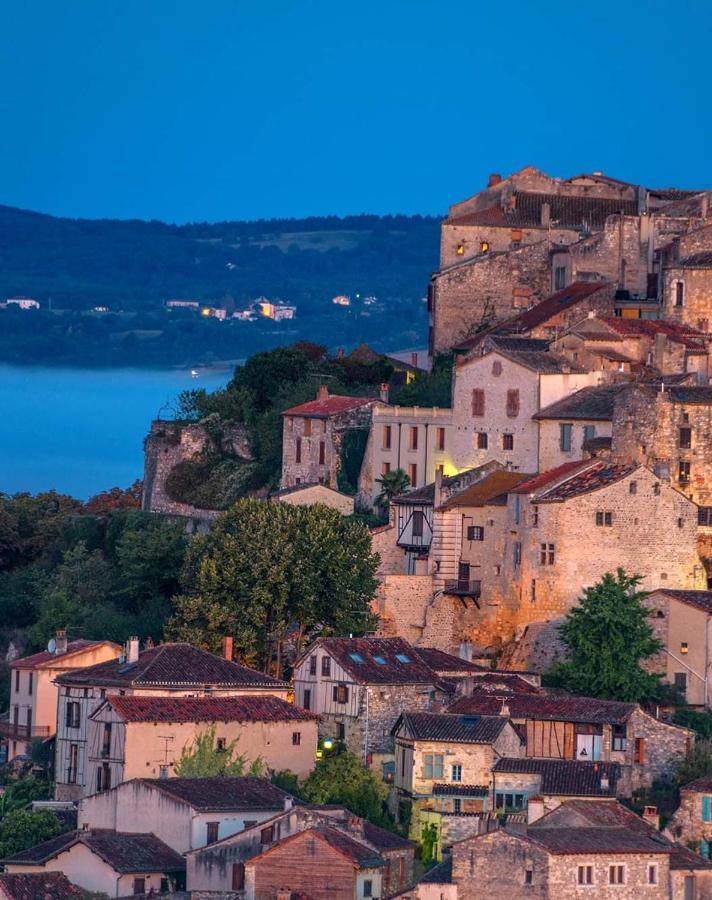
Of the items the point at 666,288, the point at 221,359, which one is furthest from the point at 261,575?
the point at 221,359

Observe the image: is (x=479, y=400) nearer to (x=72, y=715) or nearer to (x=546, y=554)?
(x=546, y=554)

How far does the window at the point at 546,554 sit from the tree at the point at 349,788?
809 centimetres

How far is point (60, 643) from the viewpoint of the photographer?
240 feet

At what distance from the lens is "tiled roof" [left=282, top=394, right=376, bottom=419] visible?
81562 mm

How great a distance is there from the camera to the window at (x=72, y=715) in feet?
213

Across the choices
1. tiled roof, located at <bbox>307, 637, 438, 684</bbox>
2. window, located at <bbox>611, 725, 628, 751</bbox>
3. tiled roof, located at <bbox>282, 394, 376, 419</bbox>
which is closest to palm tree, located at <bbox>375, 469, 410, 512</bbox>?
tiled roof, located at <bbox>282, 394, 376, 419</bbox>

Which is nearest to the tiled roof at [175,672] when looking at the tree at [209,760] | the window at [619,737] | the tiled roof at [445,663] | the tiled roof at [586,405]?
the tree at [209,760]

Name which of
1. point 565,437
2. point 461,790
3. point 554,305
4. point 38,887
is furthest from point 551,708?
point 554,305

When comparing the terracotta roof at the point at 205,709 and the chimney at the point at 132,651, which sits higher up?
the chimney at the point at 132,651

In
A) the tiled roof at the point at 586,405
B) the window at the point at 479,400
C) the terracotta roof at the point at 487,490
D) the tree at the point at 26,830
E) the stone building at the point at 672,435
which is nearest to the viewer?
the tree at the point at 26,830

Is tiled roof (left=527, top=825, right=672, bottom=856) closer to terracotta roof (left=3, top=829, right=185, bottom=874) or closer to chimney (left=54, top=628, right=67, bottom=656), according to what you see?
terracotta roof (left=3, top=829, right=185, bottom=874)

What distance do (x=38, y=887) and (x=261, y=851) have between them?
434cm

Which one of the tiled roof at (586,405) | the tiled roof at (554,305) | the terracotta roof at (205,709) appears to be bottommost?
the terracotta roof at (205,709)

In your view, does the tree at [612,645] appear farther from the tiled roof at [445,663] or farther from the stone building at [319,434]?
the stone building at [319,434]
